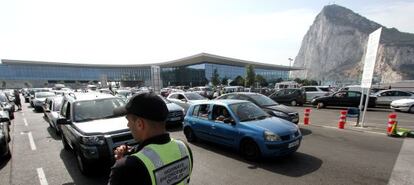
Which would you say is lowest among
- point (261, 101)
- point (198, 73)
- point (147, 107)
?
point (261, 101)

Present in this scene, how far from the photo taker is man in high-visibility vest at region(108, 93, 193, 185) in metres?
1.47

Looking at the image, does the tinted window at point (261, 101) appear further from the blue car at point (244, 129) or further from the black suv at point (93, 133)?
the black suv at point (93, 133)

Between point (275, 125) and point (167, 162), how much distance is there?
17.7 ft

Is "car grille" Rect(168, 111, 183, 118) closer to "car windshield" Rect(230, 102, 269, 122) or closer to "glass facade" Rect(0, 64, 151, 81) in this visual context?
"car windshield" Rect(230, 102, 269, 122)

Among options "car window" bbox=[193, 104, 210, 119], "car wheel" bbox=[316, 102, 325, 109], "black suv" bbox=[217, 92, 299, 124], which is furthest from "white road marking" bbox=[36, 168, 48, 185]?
"car wheel" bbox=[316, 102, 325, 109]

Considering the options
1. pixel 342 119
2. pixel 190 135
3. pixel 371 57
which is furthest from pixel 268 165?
pixel 371 57

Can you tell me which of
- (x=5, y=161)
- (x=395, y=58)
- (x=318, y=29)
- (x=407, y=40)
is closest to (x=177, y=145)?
(x=5, y=161)

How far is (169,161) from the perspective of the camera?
1661mm

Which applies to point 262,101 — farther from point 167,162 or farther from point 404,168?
point 167,162

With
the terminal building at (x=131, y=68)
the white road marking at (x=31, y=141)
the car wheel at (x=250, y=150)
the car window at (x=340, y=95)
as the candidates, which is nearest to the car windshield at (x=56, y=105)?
the white road marking at (x=31, y=141)

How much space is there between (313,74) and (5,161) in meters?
196

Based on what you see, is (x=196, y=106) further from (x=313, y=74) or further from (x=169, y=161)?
(x=313, y=74)

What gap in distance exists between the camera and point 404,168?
567cm

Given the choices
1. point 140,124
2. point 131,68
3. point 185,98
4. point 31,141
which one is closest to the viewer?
point 140,124
